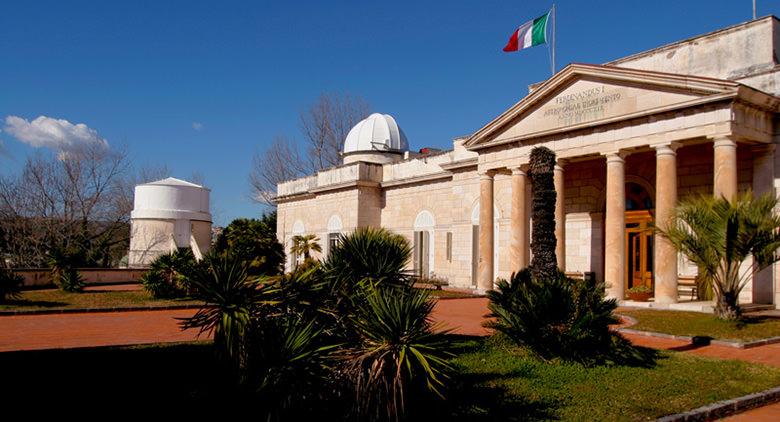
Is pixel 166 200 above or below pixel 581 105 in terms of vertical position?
below

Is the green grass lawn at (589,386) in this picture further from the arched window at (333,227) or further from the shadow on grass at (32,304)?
the arched window at (333,227)

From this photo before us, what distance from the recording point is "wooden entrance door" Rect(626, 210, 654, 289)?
68.6 feet

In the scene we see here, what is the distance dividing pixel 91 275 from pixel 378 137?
18.1 meters

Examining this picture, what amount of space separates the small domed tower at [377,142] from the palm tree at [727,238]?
2429 cm

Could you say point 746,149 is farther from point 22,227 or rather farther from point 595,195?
point 22,227

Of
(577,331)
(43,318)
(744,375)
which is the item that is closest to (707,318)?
(744,375)

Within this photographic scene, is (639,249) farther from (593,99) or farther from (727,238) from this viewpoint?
(727,238)

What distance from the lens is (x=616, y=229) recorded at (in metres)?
18.5

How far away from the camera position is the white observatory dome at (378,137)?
37375 mm

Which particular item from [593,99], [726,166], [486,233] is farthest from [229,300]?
[486,233]

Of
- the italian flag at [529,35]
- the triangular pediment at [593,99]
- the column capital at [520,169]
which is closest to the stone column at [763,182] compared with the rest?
the triangular pediment at [593,99]

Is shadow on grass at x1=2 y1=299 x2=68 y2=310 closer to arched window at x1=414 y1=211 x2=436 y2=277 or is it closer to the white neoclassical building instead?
the white neoclassical building

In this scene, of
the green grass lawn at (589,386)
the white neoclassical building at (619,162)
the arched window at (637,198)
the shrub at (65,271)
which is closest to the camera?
the green grass lawn at (589,386)

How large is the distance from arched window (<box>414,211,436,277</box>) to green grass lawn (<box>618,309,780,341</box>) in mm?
15102
